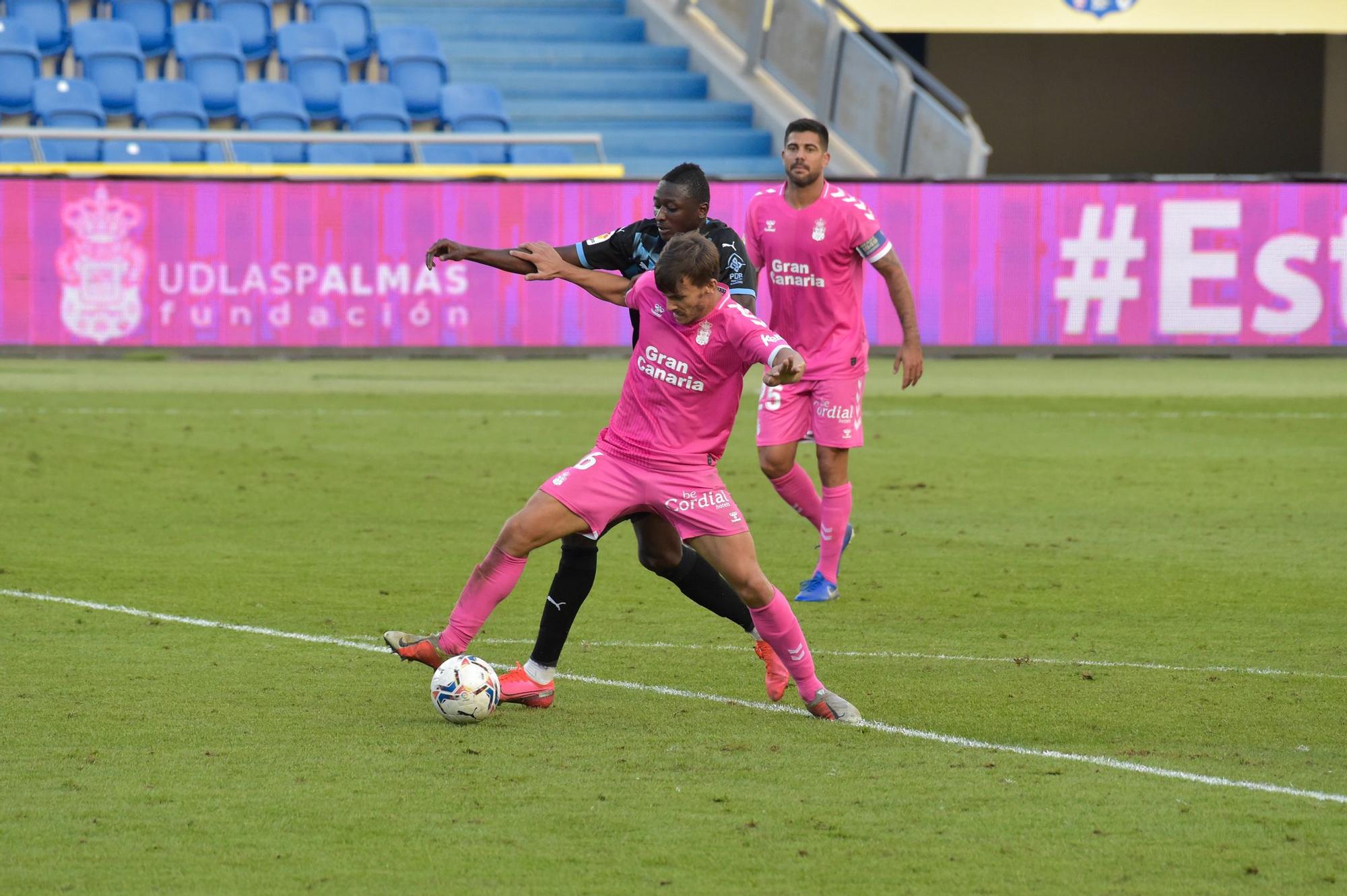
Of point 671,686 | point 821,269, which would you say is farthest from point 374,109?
point 671,686

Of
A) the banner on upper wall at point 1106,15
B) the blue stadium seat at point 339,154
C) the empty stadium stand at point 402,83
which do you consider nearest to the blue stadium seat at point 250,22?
the empty stadium stand at point 402,83

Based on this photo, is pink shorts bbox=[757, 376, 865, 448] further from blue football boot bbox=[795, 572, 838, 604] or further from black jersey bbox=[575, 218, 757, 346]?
black jersey bbox=[575, 218, 757, 346]

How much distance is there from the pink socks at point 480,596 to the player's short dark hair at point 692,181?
1505 millimetres

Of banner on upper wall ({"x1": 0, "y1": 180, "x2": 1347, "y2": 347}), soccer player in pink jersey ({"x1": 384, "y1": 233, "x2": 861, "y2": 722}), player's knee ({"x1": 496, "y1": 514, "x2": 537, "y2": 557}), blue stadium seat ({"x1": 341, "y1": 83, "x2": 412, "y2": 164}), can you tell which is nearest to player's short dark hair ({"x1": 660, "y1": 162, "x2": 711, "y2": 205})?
soccer player in pink jersey ({"x1": 384, "y1": 233, "x2": 861, "y2": 722})

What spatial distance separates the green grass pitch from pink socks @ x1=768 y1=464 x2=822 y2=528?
0.51m

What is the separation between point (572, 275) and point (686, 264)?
791 millimetres

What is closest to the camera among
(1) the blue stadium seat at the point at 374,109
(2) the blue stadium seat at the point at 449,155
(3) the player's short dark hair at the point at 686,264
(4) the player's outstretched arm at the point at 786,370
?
(4) the player's outstretched arm at the point at 786,370

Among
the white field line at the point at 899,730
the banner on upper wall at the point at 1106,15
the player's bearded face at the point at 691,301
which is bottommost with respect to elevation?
the white field line at the point at 899,730

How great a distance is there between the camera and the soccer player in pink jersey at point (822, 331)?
9125mm

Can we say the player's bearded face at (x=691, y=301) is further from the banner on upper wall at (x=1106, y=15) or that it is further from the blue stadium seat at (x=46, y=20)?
the banner on upper wall at (x=1106, y=15)

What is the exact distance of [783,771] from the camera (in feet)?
19.0

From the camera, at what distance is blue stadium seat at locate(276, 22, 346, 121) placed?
2683cm

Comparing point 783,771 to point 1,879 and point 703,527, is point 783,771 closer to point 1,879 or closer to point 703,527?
point 703,527

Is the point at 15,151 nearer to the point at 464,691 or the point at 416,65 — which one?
the point at 416,65
